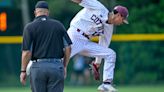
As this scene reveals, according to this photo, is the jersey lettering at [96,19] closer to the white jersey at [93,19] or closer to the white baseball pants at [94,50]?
the white jersey at [93,19]

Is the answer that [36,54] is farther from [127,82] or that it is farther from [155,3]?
[155,3]

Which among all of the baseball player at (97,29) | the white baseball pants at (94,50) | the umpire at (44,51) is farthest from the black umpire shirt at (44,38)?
the white baseball pants at (94,50)

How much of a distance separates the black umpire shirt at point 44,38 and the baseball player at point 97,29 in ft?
6.65

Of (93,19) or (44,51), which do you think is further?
(93,19)

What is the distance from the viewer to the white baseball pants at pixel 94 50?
14609 millimetres

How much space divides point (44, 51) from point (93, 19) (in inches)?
91.1

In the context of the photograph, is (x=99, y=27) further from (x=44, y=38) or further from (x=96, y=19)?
(x=44, y=38)

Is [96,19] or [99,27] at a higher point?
[96,19]

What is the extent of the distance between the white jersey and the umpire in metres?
2.08

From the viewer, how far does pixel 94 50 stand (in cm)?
1481

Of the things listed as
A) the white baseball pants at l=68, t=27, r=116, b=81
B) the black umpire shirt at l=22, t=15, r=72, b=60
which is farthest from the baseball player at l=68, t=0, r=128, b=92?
the black umpire shirt at l=22, t=15, r=72, b=60

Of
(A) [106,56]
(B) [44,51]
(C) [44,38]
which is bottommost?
(A) [106,56]

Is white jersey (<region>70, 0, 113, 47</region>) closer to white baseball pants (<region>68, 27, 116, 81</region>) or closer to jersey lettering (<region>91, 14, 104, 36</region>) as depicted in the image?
jersey lettering (<region>91, 14, 104, 36</region>)

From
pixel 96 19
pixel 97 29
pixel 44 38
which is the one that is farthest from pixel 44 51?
pixel 97 29
